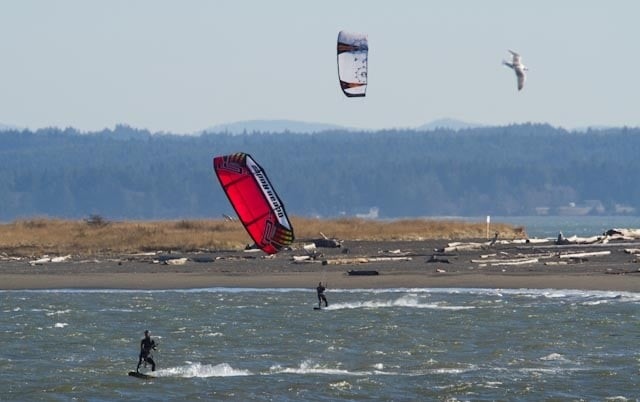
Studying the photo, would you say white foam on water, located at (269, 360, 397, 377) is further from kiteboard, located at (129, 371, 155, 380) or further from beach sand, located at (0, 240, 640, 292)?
A: beach sand, located at (0, 240, 640, 292)

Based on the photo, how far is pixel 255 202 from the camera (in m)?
34.9

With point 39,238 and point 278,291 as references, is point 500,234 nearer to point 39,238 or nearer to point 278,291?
point 39,238

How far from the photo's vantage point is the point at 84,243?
55375 mm

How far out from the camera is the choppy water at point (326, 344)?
2595 centimetres

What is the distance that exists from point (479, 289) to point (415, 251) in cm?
1112

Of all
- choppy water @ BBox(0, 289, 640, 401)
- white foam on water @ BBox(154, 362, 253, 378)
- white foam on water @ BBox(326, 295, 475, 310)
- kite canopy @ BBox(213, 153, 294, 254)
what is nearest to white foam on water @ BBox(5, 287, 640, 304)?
choppy water @ BBox(0, 289, 640, 401)

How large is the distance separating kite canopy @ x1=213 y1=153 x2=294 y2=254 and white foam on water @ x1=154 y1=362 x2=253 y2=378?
5.44 m

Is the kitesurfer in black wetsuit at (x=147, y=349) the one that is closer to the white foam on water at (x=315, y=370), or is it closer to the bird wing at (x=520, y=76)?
the white foam on water at (x=315, y=370)

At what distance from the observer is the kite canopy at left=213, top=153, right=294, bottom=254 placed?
3388 cm

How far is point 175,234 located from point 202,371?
29.5 m

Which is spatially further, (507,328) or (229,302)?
(229,302)

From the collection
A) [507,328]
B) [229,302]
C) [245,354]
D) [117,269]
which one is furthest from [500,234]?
[245,354]

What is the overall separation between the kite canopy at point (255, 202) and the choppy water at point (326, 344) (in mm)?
1738

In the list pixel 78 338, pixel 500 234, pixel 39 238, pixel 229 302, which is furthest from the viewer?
pixel 500 234
